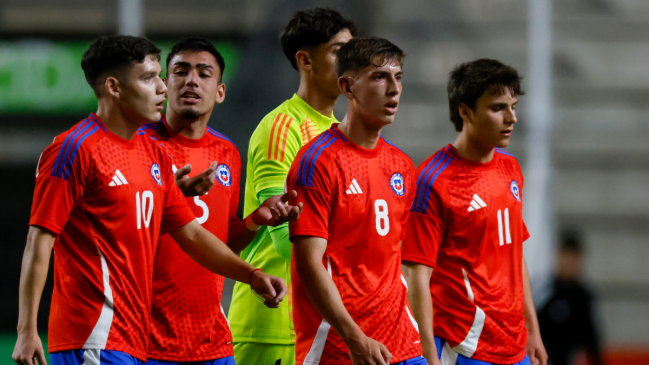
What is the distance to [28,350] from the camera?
2920mm

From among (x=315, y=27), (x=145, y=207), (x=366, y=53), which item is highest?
(x=315, y=27)

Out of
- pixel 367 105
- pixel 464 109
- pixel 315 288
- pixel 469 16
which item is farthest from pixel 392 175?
pixel 469 16

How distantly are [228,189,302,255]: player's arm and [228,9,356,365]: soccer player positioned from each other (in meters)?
0.14

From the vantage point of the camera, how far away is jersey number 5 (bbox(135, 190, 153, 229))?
336 centimetres

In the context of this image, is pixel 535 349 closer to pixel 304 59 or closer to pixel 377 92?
pixel 377 92

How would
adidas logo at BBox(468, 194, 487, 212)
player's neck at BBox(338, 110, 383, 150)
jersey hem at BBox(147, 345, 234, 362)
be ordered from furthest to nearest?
1. adidas logo at BBox(468, 194, 487, 212)
2. jersey hem at BBox(147, 345, 234, 362)
3. player's neck at BBox(338, 110, 383, 150)

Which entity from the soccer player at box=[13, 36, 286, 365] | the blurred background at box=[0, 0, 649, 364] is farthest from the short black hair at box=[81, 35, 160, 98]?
the blurred background at box=[0, 0, 649, 364]

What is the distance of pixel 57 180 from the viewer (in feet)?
10.2

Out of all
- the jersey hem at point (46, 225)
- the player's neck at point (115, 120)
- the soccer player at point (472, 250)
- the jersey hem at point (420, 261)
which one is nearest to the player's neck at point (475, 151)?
the soccer player at point (472, 250)

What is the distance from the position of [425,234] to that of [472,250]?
26cm

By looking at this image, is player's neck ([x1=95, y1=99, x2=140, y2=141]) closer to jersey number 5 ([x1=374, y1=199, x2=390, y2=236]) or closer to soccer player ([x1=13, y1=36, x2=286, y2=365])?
soccer player ([x1=13, y1=36, x2=286, y2=365])

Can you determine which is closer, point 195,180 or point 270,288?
point 270,288

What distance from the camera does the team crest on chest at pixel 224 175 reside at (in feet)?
13.1

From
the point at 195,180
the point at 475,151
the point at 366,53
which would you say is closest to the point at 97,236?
the point at 195,180
